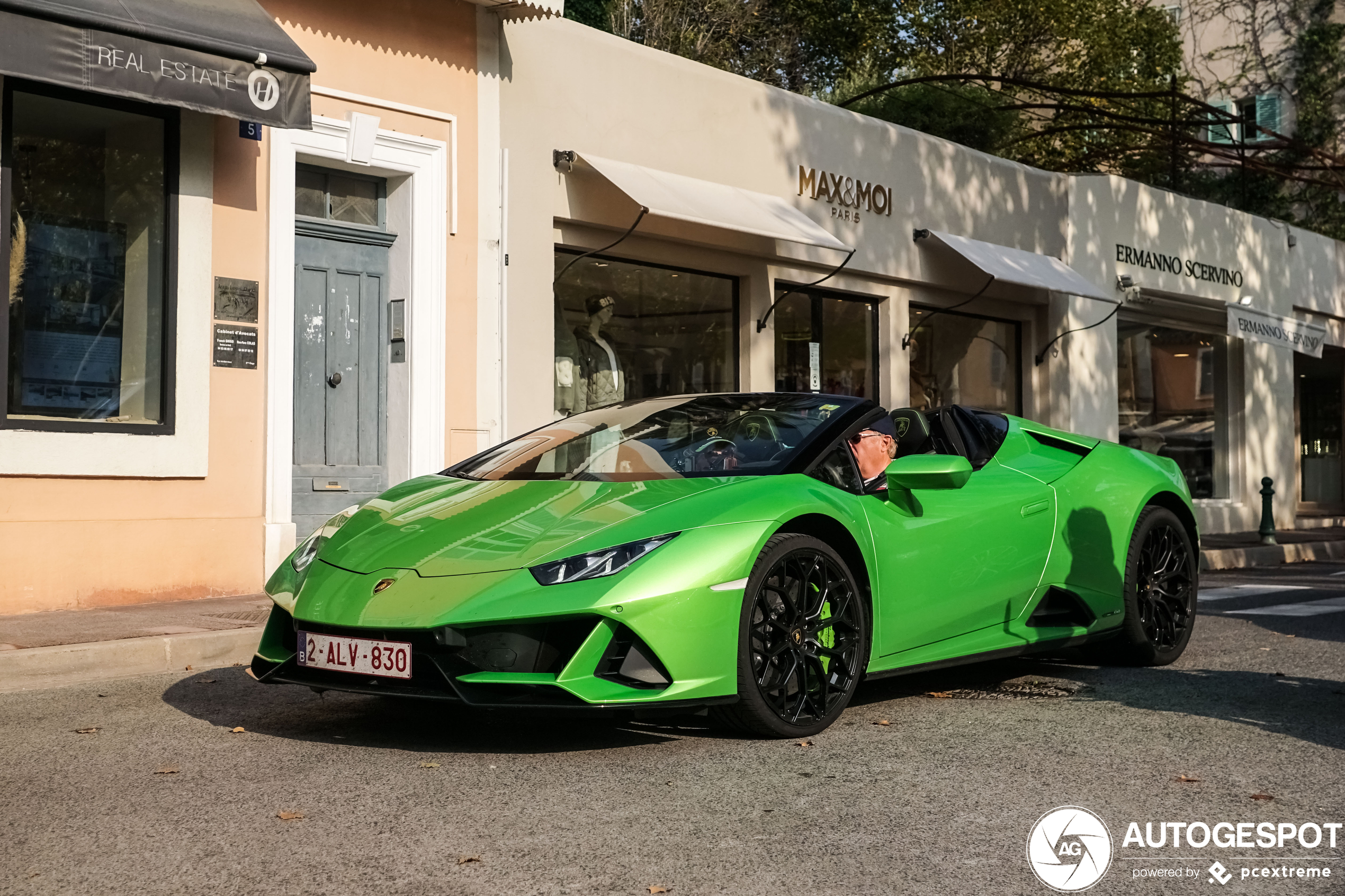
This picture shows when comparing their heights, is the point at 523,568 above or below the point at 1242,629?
above

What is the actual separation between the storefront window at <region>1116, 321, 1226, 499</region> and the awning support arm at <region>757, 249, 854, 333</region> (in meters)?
6.42

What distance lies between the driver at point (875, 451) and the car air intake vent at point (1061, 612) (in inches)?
39.4

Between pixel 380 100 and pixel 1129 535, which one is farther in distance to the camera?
pixel 380 100

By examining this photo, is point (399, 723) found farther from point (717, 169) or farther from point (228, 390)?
point (717, 169)

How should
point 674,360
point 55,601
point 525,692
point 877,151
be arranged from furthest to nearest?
point 877,151 → point 674,360 → point 55,601 → point 525,692

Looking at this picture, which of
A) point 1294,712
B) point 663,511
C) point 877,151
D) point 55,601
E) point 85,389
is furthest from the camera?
point 877,151

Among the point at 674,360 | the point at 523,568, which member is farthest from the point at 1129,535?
the point at 674,360

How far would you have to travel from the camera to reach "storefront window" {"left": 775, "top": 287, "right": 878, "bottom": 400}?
15.4 meters

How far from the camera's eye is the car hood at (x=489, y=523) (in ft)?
15.7

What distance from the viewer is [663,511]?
192 inches

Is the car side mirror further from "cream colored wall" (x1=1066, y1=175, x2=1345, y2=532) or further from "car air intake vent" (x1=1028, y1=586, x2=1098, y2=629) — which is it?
"cream colored wall" (x1=1066, y1=175, x2=1345, y2=532)

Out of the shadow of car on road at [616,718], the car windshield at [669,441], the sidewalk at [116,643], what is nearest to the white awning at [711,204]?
the sidewalk at [116,643]

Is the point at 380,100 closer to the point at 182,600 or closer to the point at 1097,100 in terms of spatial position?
the point at 182,600

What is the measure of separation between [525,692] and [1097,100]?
31341 mm
